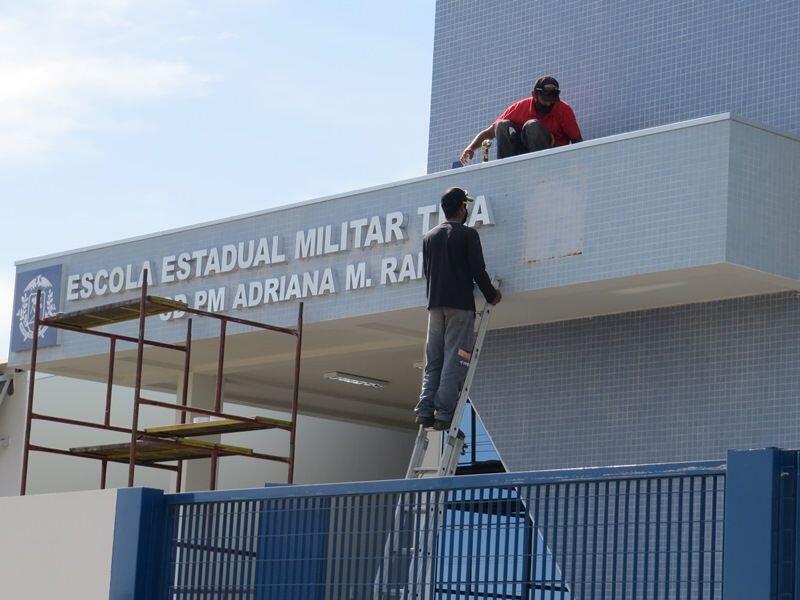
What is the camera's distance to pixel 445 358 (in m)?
12.1

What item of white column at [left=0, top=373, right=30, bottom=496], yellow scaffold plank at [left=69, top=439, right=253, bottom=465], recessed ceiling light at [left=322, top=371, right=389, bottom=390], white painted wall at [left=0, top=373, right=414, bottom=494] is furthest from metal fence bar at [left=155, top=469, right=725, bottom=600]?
white column at [left=0, top=373, right=30, bottom=496]

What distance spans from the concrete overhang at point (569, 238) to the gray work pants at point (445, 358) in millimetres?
476

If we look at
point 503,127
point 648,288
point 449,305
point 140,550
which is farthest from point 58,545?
point 503,127

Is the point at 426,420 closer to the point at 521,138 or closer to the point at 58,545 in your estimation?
the point at 521,138

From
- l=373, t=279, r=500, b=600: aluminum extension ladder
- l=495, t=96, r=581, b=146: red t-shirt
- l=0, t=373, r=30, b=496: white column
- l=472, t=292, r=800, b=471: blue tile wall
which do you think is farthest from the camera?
l=0, t=373, r=30, b=496: white column

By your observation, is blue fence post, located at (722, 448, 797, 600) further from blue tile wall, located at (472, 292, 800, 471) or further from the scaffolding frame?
the scaffolding frame

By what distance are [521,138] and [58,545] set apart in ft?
16.3

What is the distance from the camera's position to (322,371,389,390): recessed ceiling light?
16.8m

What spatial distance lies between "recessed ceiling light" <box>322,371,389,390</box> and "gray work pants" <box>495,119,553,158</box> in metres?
4.35

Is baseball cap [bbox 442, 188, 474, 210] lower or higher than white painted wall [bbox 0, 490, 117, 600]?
higher

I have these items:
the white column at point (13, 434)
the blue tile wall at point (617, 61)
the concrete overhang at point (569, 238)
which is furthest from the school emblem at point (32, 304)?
the white column at point (13, 434)

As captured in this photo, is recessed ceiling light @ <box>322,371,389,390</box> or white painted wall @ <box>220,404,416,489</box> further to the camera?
white painted wall @ <box>220,404,416,489</box>

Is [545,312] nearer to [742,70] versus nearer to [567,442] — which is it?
[567,442]

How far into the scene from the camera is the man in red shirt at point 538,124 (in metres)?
12.9
